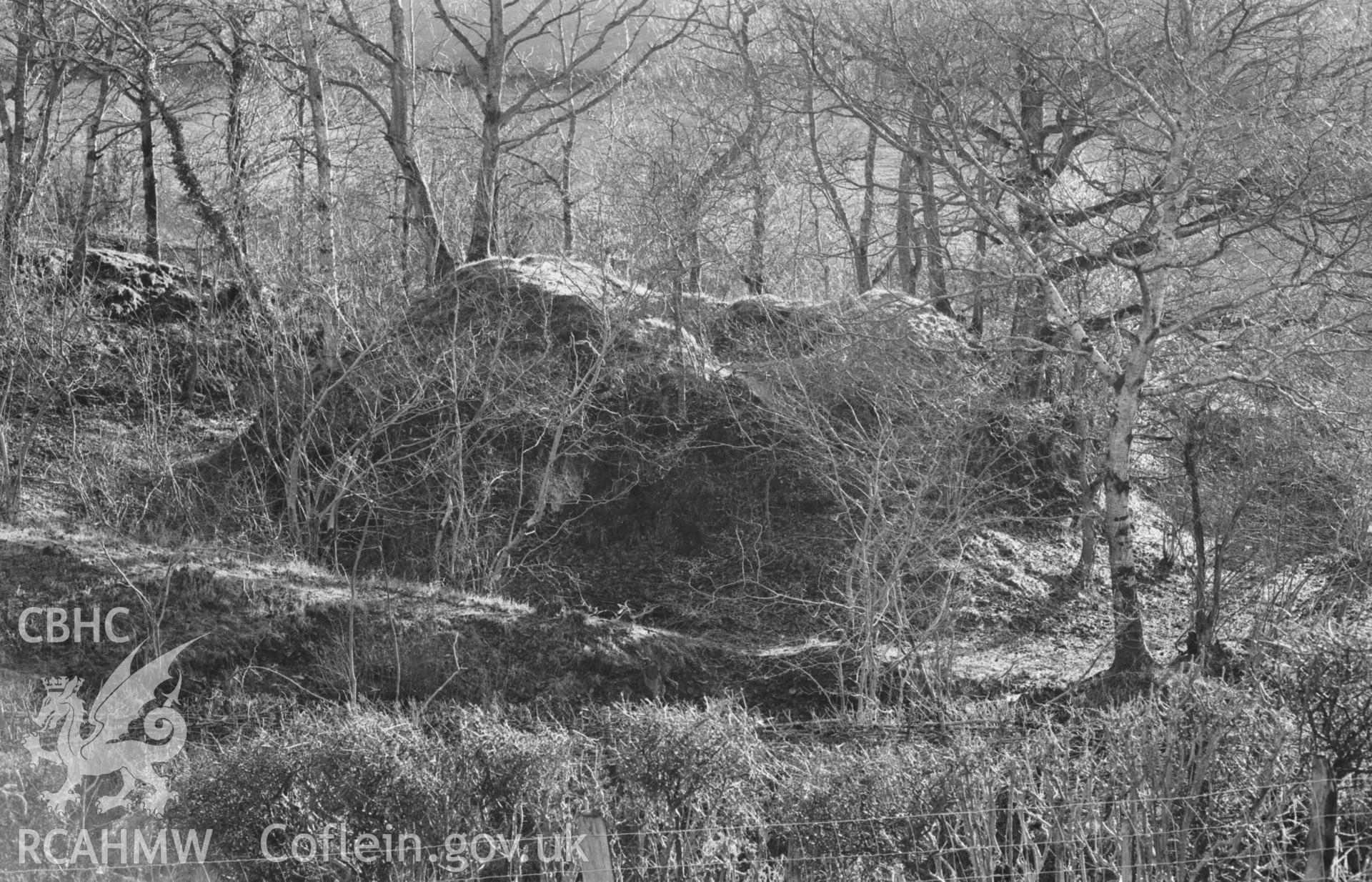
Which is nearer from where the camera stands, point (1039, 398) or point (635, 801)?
point (635, 801)

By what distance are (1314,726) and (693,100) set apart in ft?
57.5

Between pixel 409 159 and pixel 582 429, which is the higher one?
pixel 409 159

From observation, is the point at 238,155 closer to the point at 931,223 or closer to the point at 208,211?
the point at 208,211

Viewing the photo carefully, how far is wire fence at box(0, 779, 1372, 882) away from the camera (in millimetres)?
5141

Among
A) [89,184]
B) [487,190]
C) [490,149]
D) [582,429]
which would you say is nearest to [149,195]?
[89,184]

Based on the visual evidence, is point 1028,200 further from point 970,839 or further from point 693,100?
point 693,100

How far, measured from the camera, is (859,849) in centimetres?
530

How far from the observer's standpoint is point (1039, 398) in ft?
42.8

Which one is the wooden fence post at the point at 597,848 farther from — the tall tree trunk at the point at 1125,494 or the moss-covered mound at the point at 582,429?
the moss-covered mound at the point at 582,429

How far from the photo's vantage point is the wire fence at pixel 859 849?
5.14m

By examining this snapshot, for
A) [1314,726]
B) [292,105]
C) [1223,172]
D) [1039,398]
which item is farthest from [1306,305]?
[292,105]

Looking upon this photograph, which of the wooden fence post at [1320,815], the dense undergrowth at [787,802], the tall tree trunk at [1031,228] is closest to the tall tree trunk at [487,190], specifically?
the tall tree trunk at [1031,228]

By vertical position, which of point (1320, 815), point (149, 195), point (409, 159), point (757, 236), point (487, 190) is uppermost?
point (149, 195)

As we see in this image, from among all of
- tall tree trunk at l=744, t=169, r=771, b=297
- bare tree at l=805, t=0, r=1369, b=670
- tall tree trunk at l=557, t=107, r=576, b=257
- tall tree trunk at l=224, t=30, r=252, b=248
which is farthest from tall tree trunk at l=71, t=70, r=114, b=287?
bare tree at l=805, t=0, r=1369, b=670
